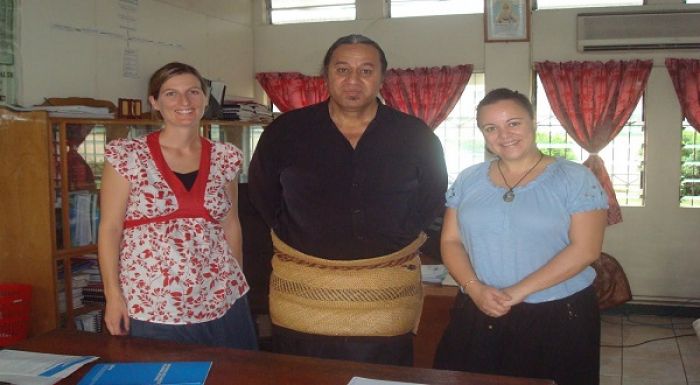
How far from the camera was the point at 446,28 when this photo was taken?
17.3ft

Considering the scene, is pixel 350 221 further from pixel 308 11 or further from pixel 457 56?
pixel 308 11

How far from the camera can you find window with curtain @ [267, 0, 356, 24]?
558 cm

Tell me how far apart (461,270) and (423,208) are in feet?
0.67

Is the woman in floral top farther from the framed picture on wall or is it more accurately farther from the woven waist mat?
the framed picture on wall

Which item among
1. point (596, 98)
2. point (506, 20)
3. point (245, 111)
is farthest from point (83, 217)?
point (596, 98)

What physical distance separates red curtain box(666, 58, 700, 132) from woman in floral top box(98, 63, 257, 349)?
409 cm

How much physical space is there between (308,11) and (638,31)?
2650 mm

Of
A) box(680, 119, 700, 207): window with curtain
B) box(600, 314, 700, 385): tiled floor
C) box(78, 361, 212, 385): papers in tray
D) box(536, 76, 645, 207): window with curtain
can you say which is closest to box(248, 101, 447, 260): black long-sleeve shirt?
box(78, 361, 212, 385): papers in tray

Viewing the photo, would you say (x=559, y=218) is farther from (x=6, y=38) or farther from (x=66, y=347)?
(x=6, y=38)

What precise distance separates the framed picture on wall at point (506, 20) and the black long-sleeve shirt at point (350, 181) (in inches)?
139

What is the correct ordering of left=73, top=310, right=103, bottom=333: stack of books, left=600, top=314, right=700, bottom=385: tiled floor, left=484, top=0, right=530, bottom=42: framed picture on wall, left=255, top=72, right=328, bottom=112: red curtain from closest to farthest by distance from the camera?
1. left=73, top=310, right=103, bottom=333: stack of books
2. left=600, top=314, right=700, bottom=385: tiled floor
3. left=484, top=0, right=530, bottom=42: framed picture on wall
4. left=255, top=72, right=328, bottom=112: red curtain

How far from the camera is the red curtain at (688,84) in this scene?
479cm

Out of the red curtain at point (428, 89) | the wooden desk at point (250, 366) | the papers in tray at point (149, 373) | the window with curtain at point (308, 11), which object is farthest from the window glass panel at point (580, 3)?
the papers in tray at point (149, 373)

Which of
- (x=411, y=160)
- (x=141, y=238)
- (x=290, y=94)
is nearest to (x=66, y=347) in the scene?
(x=141, y=238)
